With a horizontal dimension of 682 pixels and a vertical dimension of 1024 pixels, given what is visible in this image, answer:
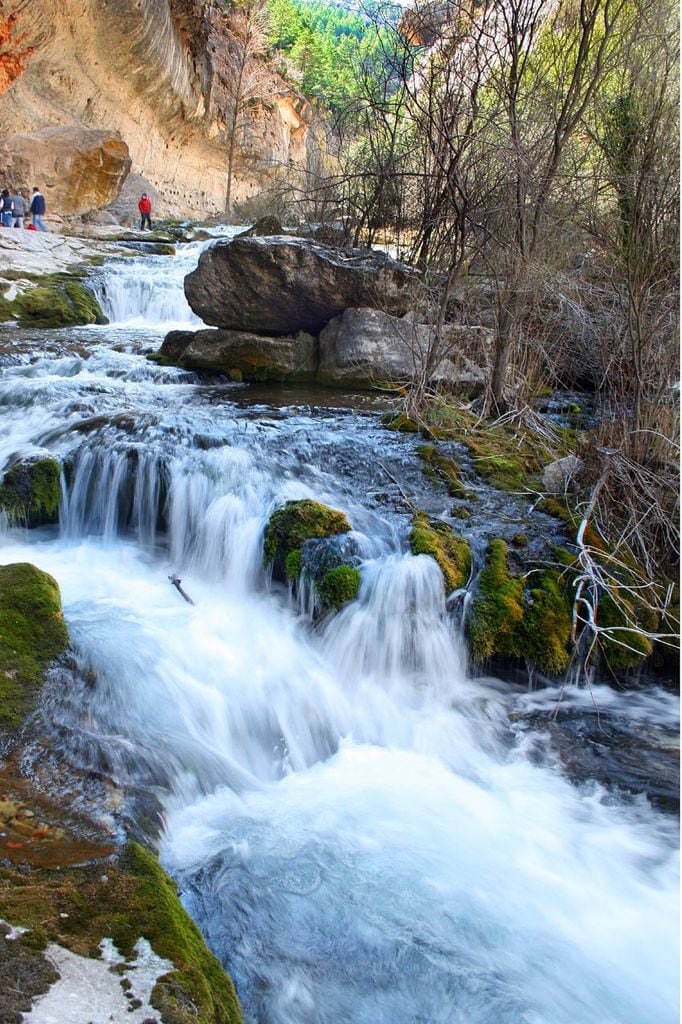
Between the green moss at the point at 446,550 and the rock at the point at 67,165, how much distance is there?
64.2ft

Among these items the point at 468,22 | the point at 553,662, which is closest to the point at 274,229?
the point at 468,22

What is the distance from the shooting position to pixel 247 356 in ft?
30.1

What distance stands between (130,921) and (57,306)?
11.4m

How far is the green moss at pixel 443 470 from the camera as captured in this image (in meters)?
5.90

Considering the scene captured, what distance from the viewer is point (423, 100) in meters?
7.49

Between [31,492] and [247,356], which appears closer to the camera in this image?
[31,492]

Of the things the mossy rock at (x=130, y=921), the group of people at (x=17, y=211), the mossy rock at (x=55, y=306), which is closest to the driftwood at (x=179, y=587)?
the mossy rock at (x=130, y=921)

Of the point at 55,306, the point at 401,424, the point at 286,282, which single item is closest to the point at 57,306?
the point at 55,306

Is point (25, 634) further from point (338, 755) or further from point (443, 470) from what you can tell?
point (443, 470)

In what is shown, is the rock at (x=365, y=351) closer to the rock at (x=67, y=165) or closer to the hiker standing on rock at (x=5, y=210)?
the hiker standing on rock at (x=5, y=210)

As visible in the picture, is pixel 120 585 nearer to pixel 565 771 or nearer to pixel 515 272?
pixel 565 771

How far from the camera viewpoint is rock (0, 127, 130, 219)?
1980cm

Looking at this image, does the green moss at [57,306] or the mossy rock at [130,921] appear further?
the green moss at [57,306]

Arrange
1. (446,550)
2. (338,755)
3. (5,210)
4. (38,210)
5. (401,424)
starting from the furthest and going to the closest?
(38,210), (5,210), (401,424), (446,550), (338,755)
